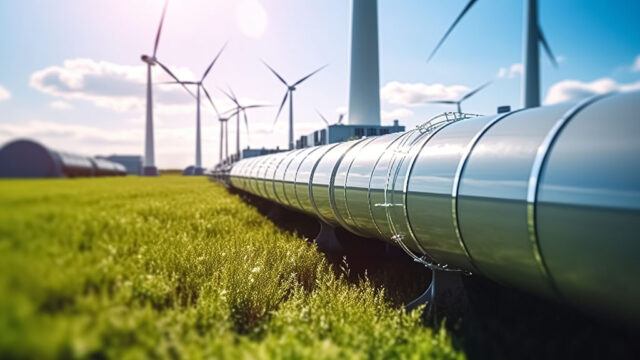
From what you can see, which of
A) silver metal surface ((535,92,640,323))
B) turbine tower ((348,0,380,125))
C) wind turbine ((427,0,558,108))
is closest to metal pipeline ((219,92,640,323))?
silver metal surface ((535,92,640,323))

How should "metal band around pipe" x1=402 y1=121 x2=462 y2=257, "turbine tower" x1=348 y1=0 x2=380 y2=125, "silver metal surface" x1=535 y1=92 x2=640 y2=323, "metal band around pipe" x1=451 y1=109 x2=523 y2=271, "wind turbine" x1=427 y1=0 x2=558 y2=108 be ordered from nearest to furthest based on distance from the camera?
1. "silver metal surface" x1=535 y1=92 x2=640 y2=323
2. "metal band around pipe" x1=451 y1=109 x2=523 y2=271
3. "metal band around pipe" x1=402 y1=121 x2=462 y2=257
4. "wind turbine" x1=427 y1=0 x2=558 y2=108
5. "turbine tower" x1=348 y1=0 x2=380 y2=125

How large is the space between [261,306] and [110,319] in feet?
9.72

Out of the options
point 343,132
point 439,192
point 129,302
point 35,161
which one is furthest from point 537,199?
point 343,132

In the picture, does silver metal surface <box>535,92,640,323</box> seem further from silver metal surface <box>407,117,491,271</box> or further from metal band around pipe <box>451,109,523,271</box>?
silver metal surface <box>407,117,491,271</box>

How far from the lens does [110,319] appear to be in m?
2.37

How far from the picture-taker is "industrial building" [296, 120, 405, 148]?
33656 millimetres

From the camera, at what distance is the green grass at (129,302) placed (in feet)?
6.30

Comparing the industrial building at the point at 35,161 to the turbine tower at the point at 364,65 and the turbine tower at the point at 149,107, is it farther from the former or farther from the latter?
the turbine tower at the point at 364,65

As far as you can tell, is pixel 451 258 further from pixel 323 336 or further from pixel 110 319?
pixel 110 319

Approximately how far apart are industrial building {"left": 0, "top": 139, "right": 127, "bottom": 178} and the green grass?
5 cm

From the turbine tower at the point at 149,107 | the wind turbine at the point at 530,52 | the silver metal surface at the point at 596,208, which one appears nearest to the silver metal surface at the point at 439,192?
the silver metal surface at the point at 596,208

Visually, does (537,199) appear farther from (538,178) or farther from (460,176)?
(460,176)

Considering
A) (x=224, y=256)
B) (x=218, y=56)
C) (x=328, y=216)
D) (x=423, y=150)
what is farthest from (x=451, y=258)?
(x=218, y=56)

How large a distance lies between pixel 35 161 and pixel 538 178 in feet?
12.0
